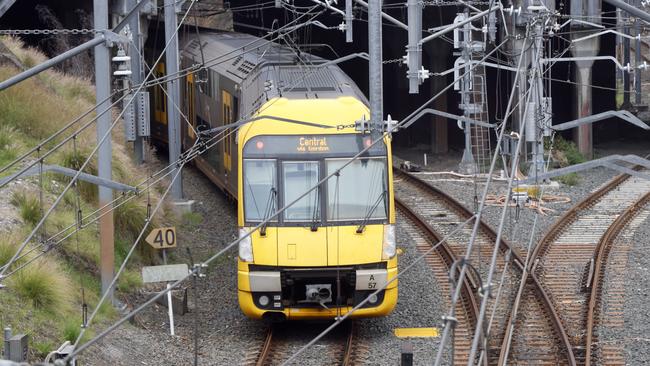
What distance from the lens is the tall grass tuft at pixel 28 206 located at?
1675 cm

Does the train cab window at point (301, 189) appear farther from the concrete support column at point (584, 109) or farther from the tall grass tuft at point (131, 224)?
the concrete support column at point (584, 109)

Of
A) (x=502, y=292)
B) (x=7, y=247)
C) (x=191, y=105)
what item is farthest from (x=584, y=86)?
(x=7, y=247)

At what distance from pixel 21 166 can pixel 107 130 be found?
405cm

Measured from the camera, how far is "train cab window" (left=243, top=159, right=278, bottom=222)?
15141mm

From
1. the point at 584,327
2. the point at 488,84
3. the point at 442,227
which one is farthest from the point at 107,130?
the point at 488,84

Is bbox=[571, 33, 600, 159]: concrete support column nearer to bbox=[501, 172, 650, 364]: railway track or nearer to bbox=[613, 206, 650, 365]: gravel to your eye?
bbox=[501, 172, 650, 364]: railway track

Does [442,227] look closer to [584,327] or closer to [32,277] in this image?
[584,327]

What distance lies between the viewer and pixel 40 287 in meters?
14.3

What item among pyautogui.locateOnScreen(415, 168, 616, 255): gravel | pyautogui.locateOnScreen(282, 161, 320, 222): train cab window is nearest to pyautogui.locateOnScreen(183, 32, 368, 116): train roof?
pyautogui.locateOnScreen(282, 161, 320, 222): train cab window

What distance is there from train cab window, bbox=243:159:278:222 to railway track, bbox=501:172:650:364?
328 cm

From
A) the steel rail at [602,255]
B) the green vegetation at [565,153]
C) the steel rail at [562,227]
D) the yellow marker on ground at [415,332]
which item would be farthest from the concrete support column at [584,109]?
the yellow marker on ground at [415,332]

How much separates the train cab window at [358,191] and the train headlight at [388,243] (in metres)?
0.17

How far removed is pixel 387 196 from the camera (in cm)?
1516

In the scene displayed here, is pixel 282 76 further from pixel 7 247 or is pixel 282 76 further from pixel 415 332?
pixel 7 247
